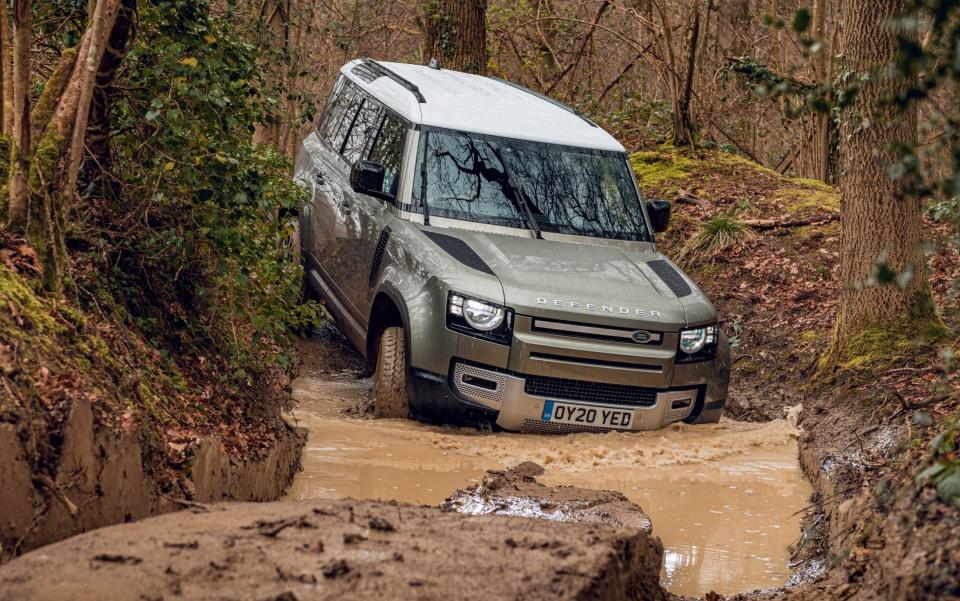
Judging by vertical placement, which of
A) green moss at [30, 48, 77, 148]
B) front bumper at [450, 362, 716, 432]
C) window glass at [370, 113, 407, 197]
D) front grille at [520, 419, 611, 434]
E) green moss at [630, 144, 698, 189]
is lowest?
front grille at [520, 419, 611, 434]

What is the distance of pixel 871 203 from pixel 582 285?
89.7 inches

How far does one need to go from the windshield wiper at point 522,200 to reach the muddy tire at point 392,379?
3.89 feet

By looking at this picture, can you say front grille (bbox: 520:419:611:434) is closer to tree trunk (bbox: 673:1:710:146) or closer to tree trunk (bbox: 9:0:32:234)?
tree trunk (bbox: 9:0:32:234)

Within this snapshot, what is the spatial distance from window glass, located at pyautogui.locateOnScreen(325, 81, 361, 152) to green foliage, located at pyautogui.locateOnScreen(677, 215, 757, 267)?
3864mm

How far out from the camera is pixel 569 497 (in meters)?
5.29

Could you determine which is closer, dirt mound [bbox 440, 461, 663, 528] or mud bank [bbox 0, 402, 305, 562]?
mud bank [bbox 0, 402, 305, 562]

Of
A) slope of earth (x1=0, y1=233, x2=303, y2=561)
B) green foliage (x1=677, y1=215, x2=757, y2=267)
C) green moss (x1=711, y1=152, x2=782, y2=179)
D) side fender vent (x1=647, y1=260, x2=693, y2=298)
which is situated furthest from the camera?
green moss (x1=711, y1=152, x2=782, y2=179)

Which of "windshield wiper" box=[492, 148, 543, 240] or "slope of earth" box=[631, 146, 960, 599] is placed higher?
"windshield wiper" box=[492, 148, 543, 240]

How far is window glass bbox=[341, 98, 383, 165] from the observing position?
8.23m

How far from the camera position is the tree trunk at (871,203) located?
7.48 meters

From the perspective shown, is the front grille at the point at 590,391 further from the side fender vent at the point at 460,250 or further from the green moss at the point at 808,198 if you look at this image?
the green moss at the point at 808,198

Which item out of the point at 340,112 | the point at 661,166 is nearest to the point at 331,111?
the point at 340,112

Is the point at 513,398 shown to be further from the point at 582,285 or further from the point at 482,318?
the point at 582,285

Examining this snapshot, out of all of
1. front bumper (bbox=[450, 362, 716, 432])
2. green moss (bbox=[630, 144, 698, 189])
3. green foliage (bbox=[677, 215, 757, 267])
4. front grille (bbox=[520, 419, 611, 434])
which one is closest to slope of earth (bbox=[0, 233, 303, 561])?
front bumper (bbox=[450, 362, 716, 432])
